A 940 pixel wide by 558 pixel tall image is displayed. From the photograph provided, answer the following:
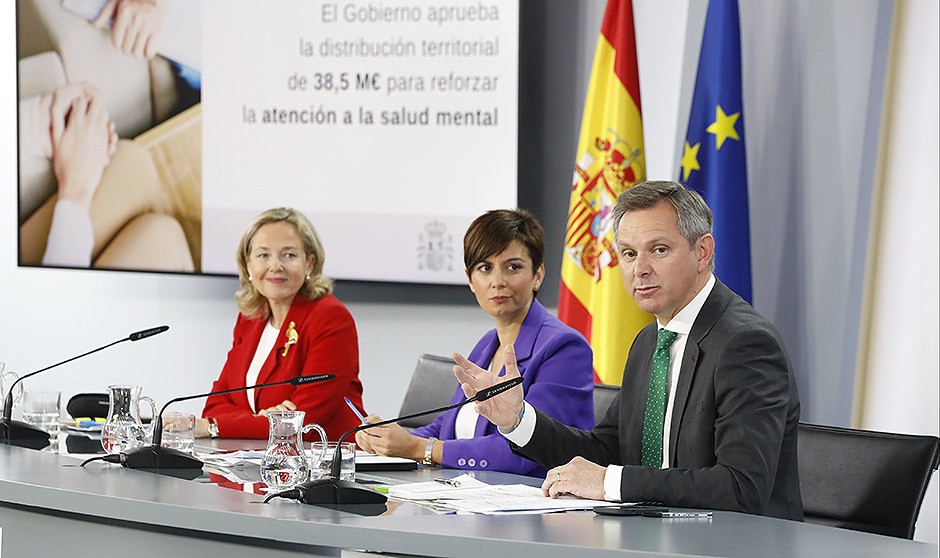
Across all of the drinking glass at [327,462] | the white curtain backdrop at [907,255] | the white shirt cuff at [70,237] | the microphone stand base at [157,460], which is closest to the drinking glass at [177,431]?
the microphone stand base at [157,460]

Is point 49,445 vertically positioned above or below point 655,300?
below

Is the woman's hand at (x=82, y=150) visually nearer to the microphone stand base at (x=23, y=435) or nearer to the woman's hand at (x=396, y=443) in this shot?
the microphone stand base at (x=23, y=435)

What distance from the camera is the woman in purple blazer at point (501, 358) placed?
312 cm

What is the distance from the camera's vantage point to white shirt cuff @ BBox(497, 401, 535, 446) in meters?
2.79

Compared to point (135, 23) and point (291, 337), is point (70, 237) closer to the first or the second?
point (135, 23)

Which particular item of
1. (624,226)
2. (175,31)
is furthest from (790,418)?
(175,31)

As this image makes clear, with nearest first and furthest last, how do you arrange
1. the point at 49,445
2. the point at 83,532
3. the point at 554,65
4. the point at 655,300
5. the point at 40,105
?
the point at 83,532
the point at 655,300
the point at 49,445
the point at 554,65
the point at 40,105

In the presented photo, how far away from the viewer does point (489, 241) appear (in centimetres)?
349

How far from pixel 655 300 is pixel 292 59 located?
2905 millimetres

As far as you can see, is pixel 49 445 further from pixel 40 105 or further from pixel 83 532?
pixel 40 105

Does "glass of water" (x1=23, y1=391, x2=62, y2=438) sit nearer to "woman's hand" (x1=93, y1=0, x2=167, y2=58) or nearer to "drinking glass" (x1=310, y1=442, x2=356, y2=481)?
"drinking glass" (x1=310, y1=442, x2=356, y2=481)

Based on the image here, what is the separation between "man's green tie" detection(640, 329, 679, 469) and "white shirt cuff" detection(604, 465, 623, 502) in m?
0.31

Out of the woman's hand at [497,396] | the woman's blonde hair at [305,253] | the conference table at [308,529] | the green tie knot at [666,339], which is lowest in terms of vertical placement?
the conference table at [308,529]

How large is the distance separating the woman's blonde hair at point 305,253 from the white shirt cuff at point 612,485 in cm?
175
